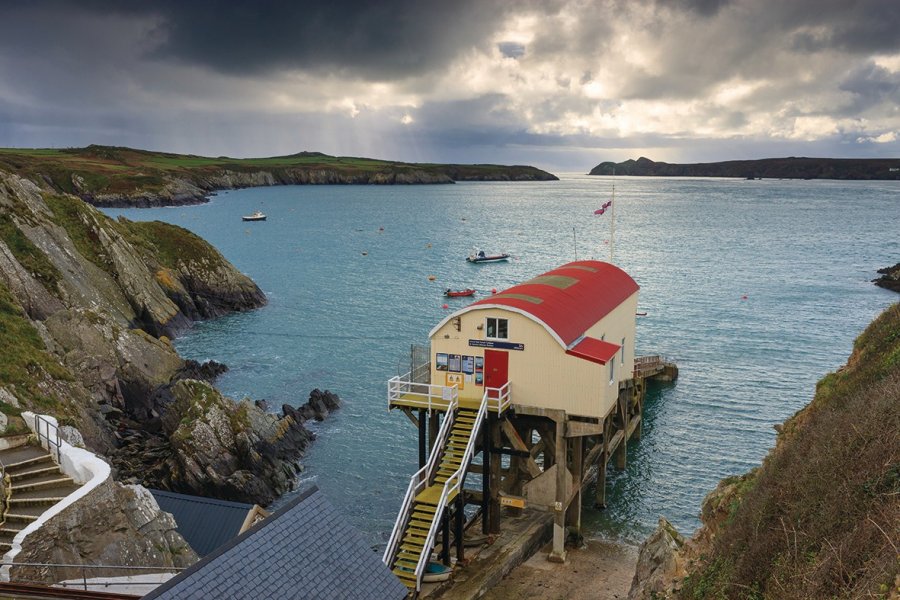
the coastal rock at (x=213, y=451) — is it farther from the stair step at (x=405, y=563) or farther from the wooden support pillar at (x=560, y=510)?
the wooden support pillar at (x=560, y=510)

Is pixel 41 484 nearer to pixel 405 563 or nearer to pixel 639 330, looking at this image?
pixel 405 563

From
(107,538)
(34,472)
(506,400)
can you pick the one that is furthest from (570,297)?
(34,472)

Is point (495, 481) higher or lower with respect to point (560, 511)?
higher

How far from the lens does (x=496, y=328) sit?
2909 centimetres

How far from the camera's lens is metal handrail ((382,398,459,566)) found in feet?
81.0

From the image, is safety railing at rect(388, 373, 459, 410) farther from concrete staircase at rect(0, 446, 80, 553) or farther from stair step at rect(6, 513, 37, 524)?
stair step at rect(6, 513, 37, 524)

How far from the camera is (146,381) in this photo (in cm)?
4712

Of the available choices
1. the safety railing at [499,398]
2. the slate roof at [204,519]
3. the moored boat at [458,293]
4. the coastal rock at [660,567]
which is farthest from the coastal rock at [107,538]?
the moored boat at [458,293]

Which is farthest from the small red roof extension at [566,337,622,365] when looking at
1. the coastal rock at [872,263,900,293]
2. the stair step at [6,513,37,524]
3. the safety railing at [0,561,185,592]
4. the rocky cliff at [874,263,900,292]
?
the rocky cliff at [874,263,900,292]

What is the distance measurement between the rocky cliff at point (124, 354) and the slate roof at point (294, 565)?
13.2 meters

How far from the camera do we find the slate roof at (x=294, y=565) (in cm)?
1356

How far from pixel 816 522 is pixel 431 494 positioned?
14936mm

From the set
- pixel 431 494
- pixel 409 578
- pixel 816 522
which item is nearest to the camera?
pixel 816 522

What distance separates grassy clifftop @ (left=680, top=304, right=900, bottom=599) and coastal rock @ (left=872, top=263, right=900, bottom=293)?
82.1 m
